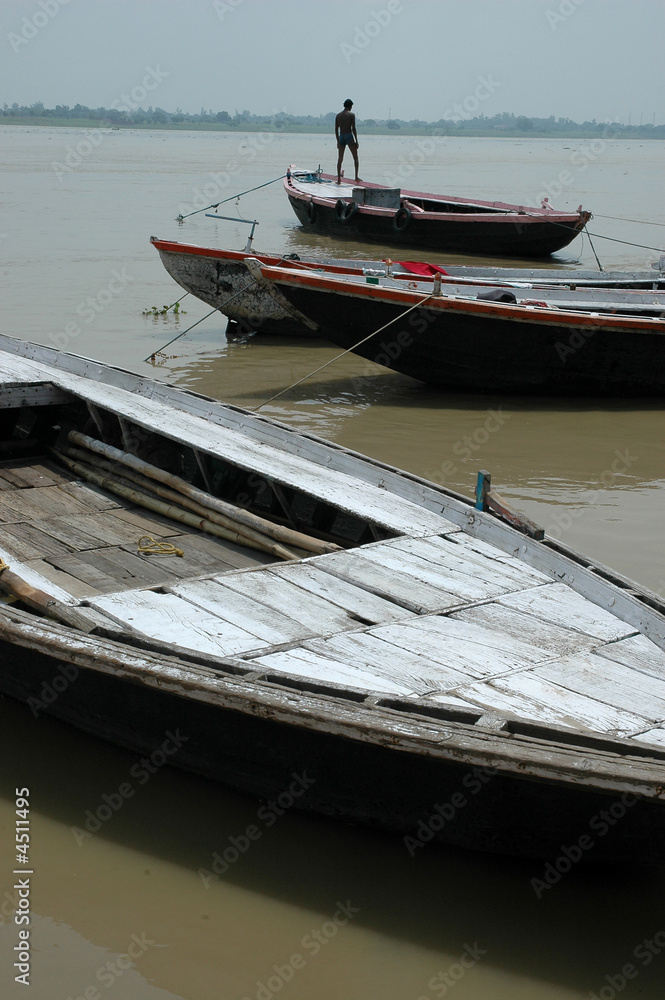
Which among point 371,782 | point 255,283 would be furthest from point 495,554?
point 255,283

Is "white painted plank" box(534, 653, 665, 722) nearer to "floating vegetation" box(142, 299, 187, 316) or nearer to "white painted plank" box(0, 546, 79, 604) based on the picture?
"white painted plank" box(0, 546, 79, 604)

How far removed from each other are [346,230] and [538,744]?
18.4 m

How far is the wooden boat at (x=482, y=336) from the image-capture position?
977cm

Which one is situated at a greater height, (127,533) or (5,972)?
(127,533)

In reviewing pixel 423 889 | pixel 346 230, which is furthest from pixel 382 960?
pixel 346 230

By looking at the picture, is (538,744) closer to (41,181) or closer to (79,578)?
(79,578)

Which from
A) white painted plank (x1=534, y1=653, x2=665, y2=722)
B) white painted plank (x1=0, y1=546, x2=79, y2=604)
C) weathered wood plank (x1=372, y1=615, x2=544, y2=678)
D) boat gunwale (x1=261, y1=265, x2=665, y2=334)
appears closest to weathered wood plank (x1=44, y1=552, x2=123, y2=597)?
white painted plank (x1=0, y1=546, x2=79, y2=604)

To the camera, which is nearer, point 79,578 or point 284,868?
point 284,868

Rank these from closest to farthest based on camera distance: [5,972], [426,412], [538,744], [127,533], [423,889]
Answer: [538,744], [5,972], [423,889], [127,533], [426,412]

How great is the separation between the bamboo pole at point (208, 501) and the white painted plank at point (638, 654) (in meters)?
1.50

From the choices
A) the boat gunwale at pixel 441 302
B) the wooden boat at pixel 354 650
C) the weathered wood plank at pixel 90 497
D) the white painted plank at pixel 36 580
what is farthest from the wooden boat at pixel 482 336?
the white painted plank at pixel 36 580

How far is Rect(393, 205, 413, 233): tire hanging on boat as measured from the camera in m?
19.1

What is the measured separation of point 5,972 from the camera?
3.32 m

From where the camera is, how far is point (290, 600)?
430cm
